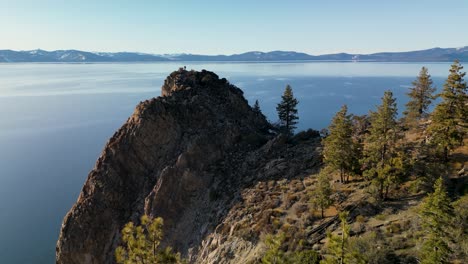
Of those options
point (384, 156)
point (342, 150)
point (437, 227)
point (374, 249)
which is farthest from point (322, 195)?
point (437, 227)

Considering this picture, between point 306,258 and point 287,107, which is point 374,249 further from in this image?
point 287,107

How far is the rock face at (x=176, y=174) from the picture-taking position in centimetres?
5116

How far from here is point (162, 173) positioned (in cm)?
5384

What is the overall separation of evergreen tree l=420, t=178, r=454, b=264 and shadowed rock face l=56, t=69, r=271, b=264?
30677mm

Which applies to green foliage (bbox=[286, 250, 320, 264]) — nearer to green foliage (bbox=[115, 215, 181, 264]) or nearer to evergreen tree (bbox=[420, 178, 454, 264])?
evergreen tree (bbox=[420, 178, 454, 264])

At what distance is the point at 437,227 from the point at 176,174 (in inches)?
1500

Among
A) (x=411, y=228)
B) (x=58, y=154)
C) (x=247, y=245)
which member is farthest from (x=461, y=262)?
(x=58, y=154)

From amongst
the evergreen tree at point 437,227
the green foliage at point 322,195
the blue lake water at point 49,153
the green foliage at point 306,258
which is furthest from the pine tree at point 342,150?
the blue lake water at point 49,153

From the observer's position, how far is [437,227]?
76.0ft

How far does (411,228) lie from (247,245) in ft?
55.4

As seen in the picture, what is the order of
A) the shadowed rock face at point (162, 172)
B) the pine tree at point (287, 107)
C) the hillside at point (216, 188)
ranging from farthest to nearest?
the pine tree at point (287, 107), the shadowed rock face at point (162, 172), the hillside at point (216, 188)

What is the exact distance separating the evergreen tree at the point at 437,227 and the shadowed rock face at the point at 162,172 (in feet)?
101

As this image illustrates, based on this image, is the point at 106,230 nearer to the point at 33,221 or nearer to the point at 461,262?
the point at 33,221

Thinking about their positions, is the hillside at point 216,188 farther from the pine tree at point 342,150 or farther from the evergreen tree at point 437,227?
the evergreen tree at point 437,227
